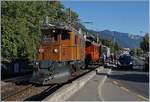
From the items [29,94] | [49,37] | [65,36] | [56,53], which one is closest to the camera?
[29,94]

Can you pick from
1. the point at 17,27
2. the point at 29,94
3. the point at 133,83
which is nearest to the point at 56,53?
the point at 17,27

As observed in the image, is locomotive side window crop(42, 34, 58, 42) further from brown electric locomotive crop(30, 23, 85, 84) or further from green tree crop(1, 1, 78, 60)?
green tree crop(1, 1, 78, 60)

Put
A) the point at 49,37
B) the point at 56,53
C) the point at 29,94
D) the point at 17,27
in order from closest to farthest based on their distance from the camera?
the point at 29,94 → the point at 56,53 → the point at 49,37 → the point at 17,27

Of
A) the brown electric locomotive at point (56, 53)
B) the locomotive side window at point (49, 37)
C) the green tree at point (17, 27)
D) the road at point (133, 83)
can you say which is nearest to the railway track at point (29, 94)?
the brown electric locomotive at point (56, 53)

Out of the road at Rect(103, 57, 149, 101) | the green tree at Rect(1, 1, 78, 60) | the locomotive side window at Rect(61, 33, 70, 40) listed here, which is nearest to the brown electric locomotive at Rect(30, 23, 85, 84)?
the locomotive side window at Rect(61, 33, 70, 40)

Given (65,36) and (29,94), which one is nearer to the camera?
(29,94)

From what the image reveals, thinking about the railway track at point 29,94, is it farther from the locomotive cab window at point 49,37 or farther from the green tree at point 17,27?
the green tree at point 17,27

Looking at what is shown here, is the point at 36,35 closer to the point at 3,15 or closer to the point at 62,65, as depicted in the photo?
the point at 3,15

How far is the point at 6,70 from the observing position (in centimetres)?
3981

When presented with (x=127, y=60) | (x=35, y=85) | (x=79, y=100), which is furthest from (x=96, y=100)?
(x=127, y=60)

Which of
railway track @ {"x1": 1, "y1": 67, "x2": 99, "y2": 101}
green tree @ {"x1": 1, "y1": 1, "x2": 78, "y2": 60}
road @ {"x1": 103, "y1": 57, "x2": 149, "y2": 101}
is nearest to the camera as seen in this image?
railway track @ {"x1": 1, "y1": 67, "x2": 99, "y2": 101}

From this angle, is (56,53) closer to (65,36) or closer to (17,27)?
(65,36)

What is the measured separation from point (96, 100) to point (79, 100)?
64 cm

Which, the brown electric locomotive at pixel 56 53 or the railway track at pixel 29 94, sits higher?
the brown electric locomotive at pixel 56 53
